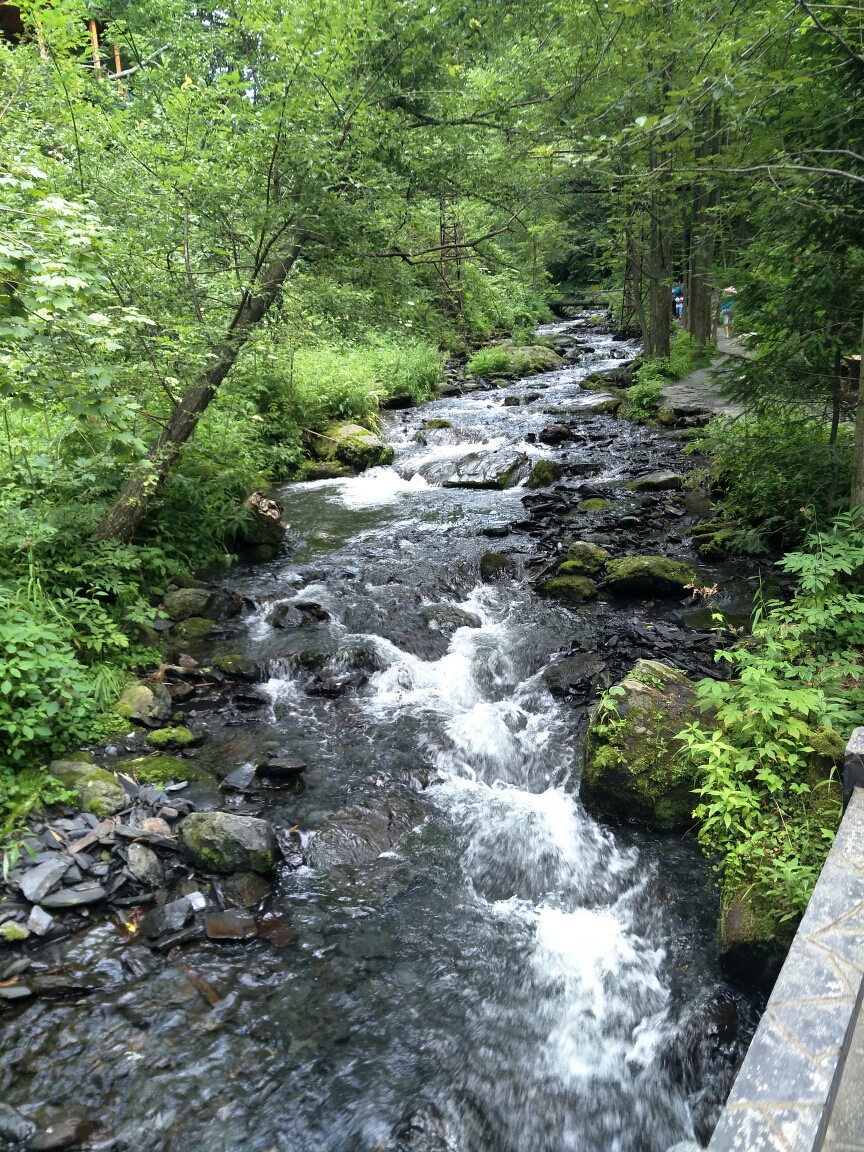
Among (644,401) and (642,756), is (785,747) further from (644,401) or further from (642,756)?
(644,401)

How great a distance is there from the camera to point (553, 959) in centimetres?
438

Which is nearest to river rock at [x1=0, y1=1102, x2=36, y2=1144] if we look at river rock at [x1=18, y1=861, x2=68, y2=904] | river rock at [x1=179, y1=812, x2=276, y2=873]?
river rock at [x1=18, y1=861, x2=68, y2=904]

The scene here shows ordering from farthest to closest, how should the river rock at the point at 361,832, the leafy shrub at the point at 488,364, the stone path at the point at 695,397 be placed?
the leafy shrub at the point at 488,364 < the stone path at the point at 695,397 < the river rock at the point at 361,832

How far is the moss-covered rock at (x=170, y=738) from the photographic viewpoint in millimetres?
6004

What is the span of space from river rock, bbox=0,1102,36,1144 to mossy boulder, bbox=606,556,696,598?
737 centimetres

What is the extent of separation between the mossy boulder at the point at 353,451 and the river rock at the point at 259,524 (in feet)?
15.5

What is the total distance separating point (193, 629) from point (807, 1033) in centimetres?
691

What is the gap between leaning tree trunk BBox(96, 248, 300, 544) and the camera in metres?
7.79

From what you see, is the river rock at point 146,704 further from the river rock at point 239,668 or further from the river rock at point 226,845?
the river rock at point 226,845

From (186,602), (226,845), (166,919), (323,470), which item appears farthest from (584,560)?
(323,470)

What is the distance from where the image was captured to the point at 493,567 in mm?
9742

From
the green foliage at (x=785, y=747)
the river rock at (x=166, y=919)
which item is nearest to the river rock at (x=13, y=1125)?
the river rock at (x=166, y=919)

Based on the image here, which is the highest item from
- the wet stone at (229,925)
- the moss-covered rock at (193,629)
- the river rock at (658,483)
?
the river rock at (658,483)

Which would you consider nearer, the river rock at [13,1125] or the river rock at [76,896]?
the river rock at [13,1125]
